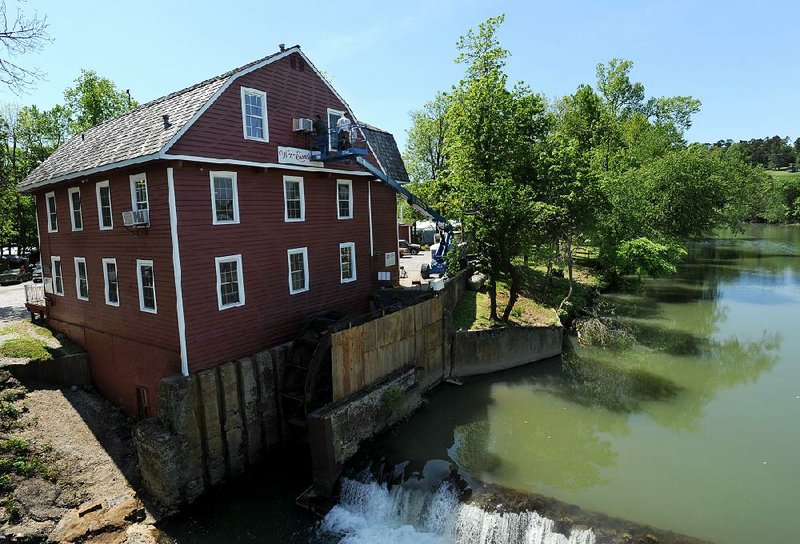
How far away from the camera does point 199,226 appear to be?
12.3 metres

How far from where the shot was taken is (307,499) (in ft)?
37.3

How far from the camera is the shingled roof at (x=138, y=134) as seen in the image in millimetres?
11898

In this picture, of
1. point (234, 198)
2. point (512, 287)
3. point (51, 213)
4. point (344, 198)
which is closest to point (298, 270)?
point (234, 198)

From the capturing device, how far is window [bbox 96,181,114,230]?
555 inches

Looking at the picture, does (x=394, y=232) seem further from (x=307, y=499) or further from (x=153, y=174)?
A: (x=307, y=499)

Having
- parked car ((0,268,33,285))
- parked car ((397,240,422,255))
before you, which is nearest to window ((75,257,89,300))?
parked car ((0,268,33,285))

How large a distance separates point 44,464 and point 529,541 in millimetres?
11757

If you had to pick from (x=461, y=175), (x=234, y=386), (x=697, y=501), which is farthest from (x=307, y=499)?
(x=461, y=175)

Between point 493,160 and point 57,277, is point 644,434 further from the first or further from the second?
point 57,277

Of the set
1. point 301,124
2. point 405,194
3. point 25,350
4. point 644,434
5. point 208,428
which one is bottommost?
point 644,434

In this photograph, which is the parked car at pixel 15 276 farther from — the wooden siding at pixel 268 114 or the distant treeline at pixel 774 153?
the distant treeline at pixel 774 153

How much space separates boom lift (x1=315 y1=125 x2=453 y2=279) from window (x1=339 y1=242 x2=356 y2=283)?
2941 millimetres

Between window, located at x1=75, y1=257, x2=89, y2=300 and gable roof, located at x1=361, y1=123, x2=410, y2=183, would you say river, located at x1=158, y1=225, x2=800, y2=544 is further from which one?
gable roof, located at x1=361, y1=123, x2=410, y2=183

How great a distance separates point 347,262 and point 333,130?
16.0 feet
